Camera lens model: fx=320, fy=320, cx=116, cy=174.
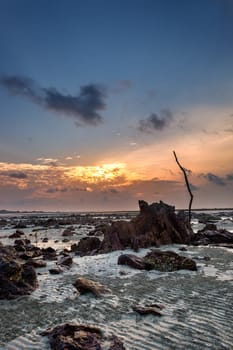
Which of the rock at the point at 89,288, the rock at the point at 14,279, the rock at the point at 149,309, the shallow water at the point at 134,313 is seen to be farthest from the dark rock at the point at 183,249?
the rock at the point at 149,309

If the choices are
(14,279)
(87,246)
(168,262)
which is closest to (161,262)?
(168,262)

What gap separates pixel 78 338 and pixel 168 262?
8391 mm

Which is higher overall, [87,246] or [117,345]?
[87,246]

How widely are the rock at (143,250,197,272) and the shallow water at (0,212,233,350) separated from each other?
0.44 meters

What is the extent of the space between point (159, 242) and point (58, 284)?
11.2 metres

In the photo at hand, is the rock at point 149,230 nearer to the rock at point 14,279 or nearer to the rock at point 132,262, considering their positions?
the rock at point 132,262

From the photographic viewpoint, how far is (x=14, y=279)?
11.4m

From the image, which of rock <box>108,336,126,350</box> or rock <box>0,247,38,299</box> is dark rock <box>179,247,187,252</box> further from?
rock <box>108,336,126,350</box>

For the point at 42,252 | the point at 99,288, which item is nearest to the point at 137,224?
the point at 42,252

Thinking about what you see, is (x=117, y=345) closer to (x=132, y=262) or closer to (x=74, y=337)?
(x=74, y=337)

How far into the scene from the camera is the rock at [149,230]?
21.3m

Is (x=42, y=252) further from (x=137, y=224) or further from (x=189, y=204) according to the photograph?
(x=189, y=204)

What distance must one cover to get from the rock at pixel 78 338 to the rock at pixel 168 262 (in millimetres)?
7062

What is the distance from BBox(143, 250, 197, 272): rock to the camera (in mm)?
14352
